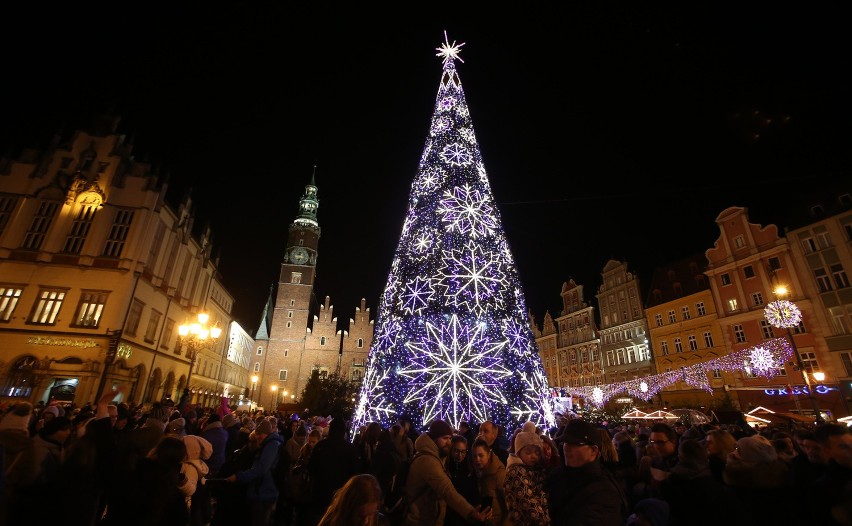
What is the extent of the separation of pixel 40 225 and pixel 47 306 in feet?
15.9

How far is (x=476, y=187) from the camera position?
10312mm

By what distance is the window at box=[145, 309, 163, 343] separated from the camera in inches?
917

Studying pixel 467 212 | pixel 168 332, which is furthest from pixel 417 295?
pixel 168 332

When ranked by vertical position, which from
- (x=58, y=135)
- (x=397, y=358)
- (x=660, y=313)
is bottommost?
(x=397, y=358)

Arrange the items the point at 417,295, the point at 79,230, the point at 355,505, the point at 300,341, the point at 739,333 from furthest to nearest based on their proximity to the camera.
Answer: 1. the point at 300,341
2. the point at 739,333
3. the point at 79,230
4. the point at 417,295
5. the point at 355,505

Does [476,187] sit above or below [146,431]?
above

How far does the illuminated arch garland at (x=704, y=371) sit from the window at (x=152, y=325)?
→ 1279 inches

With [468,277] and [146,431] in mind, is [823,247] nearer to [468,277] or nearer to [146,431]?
[468,277]

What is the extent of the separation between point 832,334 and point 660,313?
1156cm

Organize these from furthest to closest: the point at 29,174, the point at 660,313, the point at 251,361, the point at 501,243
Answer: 1. the point at 251,361
2. the point at 660,313
3. the point at 29,174
4. the point at 501,243

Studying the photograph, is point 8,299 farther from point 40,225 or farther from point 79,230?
point 79,230

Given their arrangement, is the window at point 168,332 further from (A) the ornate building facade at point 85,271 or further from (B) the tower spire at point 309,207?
(B) the tower spire at point 309,207

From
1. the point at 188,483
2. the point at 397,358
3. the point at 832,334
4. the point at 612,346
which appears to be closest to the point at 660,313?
the point at 612,346

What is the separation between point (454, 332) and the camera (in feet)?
29.5
